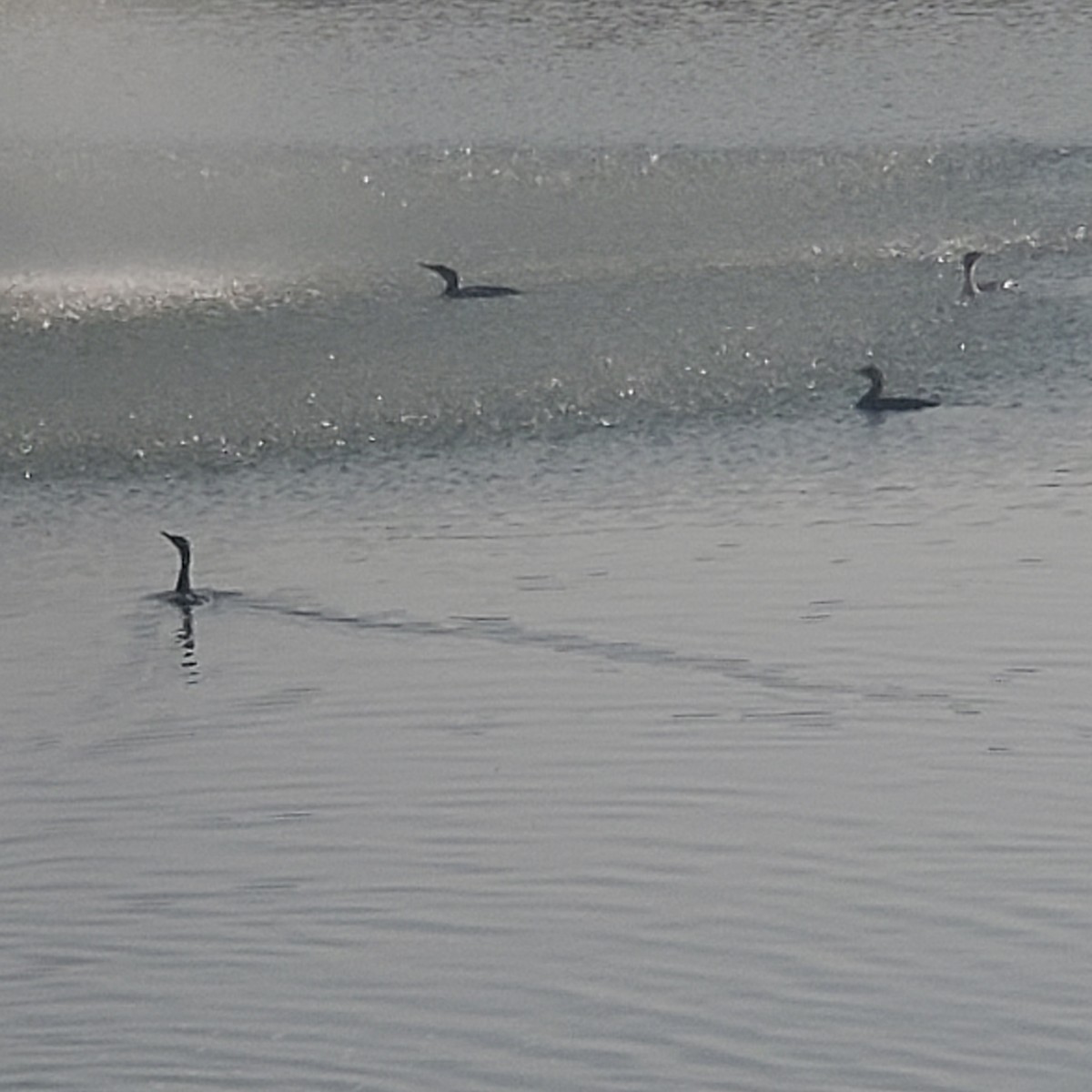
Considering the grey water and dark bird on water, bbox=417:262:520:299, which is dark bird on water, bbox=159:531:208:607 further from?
dark bird on water, bbox=417:262:520:299

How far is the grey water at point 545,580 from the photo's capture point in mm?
9102

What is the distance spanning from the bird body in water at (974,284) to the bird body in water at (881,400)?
237cm

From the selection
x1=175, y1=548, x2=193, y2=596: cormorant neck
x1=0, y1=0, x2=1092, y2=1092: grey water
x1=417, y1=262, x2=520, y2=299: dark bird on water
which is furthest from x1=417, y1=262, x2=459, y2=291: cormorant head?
x1=175, y1=548, x2=193, y2=596: cormorant neck

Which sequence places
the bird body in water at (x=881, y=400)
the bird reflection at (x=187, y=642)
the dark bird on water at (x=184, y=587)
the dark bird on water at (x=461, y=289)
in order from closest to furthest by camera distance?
the bird reflection at (x=187, y=642)
the dark bird on water at (x=184, y=587)
the bird body in water at (x=881, y=400)
the dark bird on water at (x=461, y=289)

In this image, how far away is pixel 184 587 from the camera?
13617mm

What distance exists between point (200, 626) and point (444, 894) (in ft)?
12.0

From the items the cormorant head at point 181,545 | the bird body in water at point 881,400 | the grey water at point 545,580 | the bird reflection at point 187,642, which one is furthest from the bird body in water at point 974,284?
the bird reflection at point 187,642

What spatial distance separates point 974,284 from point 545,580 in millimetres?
6709

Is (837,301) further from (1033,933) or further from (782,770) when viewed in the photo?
(1033,933)

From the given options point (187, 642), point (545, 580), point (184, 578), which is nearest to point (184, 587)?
point (184, 578)

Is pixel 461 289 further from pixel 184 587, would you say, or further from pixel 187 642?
pixel 187 642

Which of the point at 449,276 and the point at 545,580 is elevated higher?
the point at 449,276

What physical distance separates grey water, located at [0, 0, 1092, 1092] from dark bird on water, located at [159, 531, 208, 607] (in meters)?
0.10

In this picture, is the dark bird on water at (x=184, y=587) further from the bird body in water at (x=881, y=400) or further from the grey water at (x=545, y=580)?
the bird body in water at (x=881, y=400)
